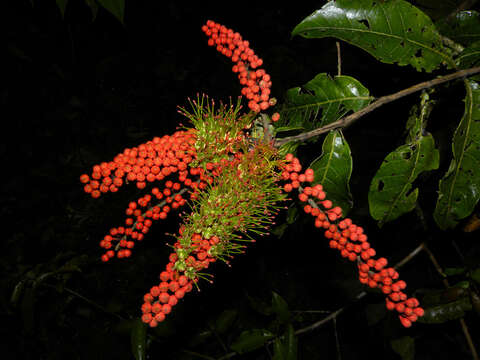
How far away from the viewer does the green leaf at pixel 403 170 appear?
83 centimetres

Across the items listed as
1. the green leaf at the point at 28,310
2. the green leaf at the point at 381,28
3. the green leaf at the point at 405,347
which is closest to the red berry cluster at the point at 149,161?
the green leaf at the point at 381,28

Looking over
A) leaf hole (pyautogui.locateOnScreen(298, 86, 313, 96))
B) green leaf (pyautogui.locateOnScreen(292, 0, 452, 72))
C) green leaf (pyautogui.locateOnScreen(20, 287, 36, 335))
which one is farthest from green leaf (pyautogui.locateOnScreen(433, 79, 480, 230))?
green leaf (pyautogui.locateOnScreen(20, 287, 36, 335))

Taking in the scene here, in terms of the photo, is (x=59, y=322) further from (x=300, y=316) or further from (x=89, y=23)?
(x=89, y=23)

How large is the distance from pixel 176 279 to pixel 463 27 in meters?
1.08

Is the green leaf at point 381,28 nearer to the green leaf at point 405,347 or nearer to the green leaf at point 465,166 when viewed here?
the green leaf at point 465,166

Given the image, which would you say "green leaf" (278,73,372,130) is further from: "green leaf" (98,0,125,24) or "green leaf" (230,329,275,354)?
"green leaf" (230,329,275,354)

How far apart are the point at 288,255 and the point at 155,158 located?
165 centimetres

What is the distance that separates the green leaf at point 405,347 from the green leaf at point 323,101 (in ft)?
3.95

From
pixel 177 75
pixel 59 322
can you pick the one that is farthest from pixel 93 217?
pixel 177 75

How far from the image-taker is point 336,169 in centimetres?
86

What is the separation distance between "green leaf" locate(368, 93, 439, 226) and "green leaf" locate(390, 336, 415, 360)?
0.94 m

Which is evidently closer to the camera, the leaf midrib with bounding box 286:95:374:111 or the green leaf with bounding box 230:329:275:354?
the leaf midrib with bounding box 286:95:374:111

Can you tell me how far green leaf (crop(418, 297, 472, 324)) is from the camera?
1.21m

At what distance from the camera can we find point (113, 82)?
2627 mm
